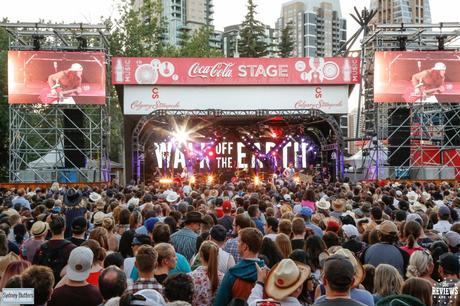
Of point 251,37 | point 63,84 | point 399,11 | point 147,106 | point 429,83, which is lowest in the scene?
point 147,106

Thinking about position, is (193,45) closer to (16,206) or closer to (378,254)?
(16,206)

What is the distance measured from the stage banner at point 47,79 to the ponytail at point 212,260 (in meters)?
20.5

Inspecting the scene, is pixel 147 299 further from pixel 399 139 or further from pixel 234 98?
pixel 234 98

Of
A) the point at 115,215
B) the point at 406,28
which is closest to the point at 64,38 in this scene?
the point at 406,28

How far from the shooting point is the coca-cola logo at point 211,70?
1073 inches

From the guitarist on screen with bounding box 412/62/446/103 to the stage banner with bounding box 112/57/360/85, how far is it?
3005 millimetres

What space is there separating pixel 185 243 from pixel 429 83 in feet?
67.4

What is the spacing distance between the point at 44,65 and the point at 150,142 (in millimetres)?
8210

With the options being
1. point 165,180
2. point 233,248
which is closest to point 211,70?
point 165,180

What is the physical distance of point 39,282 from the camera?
4.30m

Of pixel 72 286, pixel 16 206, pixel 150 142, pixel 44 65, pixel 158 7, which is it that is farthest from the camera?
pixel 158 7

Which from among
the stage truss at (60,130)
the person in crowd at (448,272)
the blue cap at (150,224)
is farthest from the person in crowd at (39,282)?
the stage truss at (60,130)

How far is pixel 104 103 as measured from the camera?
2534cm

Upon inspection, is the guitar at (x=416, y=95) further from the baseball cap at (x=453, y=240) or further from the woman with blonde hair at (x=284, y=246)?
the woman with blonde hair at (x=284, y=246)
